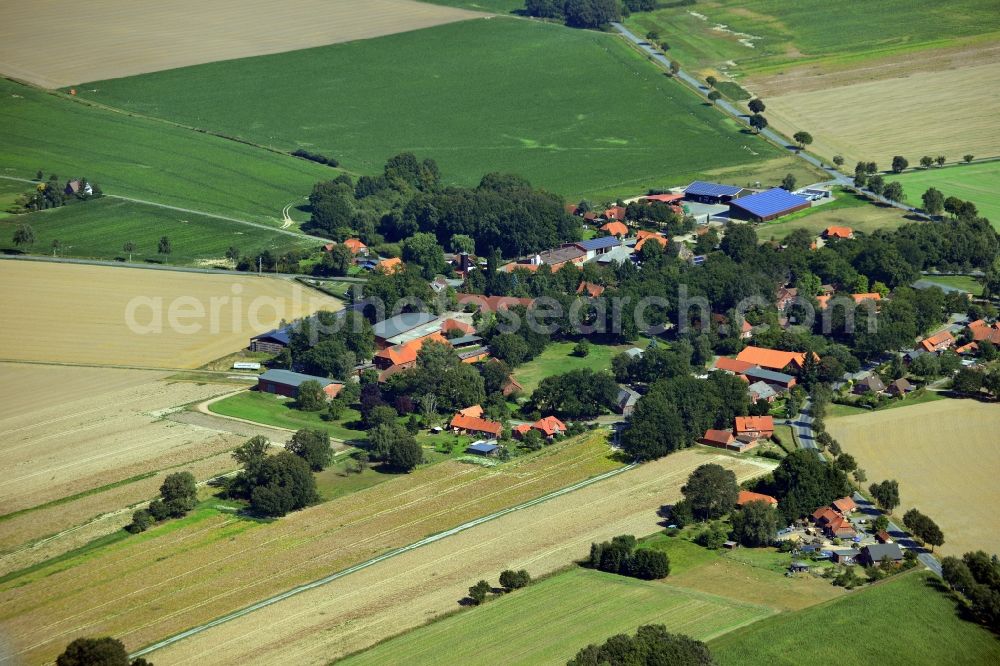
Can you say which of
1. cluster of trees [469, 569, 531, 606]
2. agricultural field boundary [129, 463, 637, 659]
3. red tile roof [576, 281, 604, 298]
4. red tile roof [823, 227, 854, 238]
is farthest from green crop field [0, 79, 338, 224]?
cluster of trees [469, 569, 531, 606]

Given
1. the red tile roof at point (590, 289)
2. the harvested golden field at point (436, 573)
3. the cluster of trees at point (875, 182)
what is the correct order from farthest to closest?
the cluster of trees at point (875, 182)
the red tile roof at point (590, 289)
the harvested golden field at point (436, 573)

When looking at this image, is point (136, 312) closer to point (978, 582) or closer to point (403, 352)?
point (403, 352)

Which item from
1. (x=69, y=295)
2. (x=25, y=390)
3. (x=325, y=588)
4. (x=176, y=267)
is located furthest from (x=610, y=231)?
(x=325, y=588)

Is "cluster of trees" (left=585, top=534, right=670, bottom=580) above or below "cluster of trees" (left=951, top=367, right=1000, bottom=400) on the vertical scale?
below

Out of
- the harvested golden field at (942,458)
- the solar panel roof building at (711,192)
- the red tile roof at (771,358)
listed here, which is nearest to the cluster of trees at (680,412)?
the harvested golden field at (942,458)

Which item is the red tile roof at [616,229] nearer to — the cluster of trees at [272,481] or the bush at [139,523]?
the cluster of trees at [272,481]

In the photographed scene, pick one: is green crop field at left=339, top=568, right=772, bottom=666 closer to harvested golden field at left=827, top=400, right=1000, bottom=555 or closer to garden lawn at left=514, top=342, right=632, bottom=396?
harvested golden field at left=827, top=400, right=1000, bottom=555
